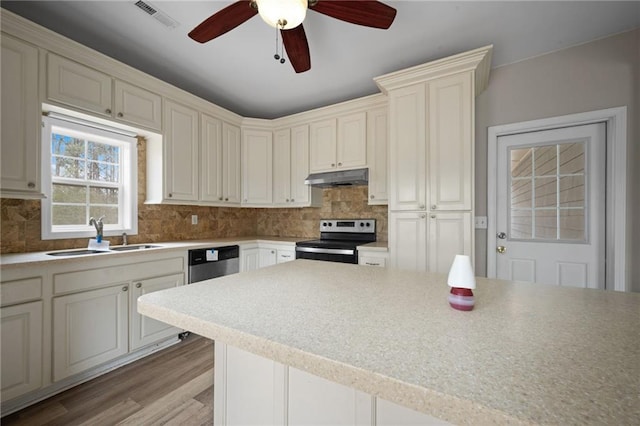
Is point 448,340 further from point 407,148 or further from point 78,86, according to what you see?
point 78,86

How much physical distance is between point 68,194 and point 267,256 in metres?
1.88

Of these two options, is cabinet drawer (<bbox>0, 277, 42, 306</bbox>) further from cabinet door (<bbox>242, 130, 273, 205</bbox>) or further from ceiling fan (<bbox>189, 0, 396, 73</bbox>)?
cabinet door (<bbox>242, 130, 273, 205</bbox>)

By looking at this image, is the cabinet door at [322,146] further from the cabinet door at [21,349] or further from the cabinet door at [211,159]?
the cabinet door at [21,349]

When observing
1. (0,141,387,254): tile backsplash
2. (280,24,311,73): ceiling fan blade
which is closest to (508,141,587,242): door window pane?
(0,141,387,254): tile backsplash

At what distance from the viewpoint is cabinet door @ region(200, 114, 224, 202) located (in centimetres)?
298

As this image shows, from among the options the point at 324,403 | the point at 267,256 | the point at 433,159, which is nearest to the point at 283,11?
the point at 324,403

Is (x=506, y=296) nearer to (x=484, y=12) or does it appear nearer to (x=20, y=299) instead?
(x=484, y=12)

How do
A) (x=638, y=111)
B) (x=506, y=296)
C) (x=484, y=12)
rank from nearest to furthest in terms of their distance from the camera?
(x=506, y=296)
(x=484, y=12)
(x=638, y=111)

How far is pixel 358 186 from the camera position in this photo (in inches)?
132

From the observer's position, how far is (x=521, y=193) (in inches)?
96.1

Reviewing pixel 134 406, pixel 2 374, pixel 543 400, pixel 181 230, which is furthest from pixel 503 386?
pixel 181 230

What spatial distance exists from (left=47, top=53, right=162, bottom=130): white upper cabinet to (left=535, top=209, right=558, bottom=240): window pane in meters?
3.57

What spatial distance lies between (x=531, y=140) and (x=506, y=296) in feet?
7.13

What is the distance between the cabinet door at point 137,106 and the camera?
2254 mm
